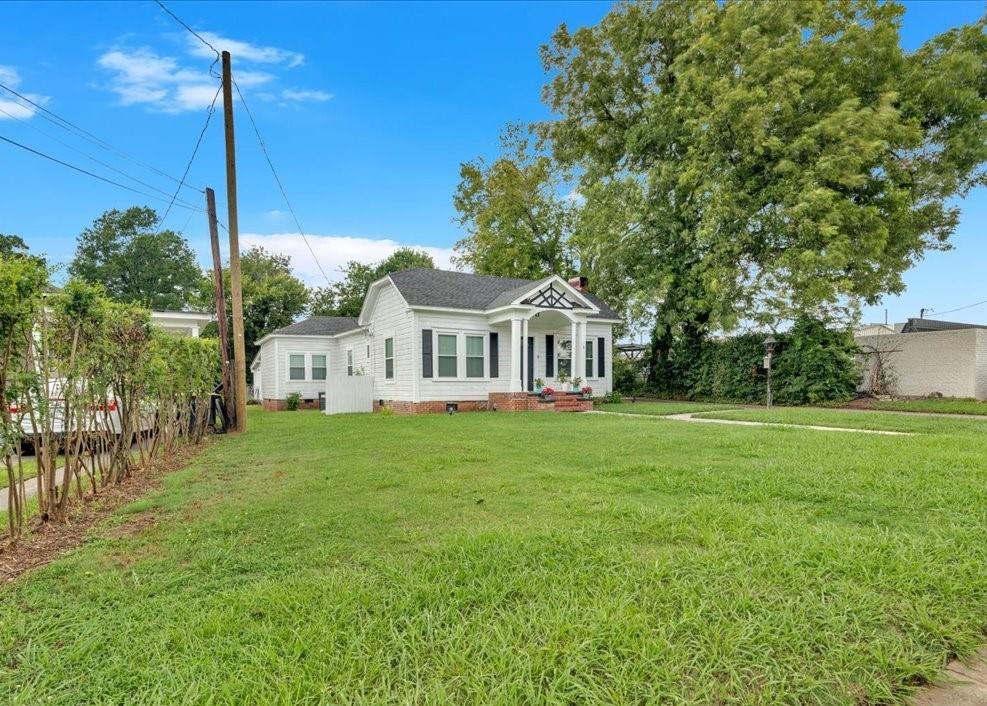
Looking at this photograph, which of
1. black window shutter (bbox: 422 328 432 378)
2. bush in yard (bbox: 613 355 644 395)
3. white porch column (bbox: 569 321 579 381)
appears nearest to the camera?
black window shutter (bbox: 422 328 432 378)

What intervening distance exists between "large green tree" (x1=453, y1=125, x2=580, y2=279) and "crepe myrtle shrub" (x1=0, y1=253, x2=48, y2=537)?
22.1 metres

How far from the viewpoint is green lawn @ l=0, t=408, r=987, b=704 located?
1.83 m

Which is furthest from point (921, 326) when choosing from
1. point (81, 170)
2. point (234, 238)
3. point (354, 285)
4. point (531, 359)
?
point (354, 285)

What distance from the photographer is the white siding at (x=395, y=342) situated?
14.8 metres

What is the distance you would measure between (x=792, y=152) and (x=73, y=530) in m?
18.4

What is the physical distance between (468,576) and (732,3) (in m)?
19.7

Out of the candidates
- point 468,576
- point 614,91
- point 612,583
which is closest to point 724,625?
point 612,583

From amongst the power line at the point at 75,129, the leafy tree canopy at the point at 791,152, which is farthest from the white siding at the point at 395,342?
the leafy tree canopy at the point at 791,152

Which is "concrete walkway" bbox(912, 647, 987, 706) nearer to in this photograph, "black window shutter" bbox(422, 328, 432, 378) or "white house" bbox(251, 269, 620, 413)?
"white house" bbox(251, 269, 620, 413)

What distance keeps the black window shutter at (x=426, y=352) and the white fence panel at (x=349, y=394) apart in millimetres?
3217

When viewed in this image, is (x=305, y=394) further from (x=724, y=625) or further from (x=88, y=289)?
(x=724, y=625)

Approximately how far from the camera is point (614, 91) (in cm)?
1994

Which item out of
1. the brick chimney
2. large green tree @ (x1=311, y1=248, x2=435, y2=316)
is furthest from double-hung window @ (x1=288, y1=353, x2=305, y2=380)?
the brick chimney

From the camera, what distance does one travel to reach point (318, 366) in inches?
809
